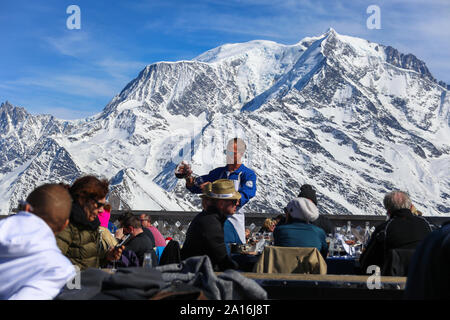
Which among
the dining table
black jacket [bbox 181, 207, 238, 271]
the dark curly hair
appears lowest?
the dining table

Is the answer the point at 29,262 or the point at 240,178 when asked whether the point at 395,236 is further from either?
the point at 29,262

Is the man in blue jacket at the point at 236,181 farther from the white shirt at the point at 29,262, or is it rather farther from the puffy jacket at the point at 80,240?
the white shirt at the point at 29,262

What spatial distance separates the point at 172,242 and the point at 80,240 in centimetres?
145

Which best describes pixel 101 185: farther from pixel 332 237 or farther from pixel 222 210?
pixel 332 237

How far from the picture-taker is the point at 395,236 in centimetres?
573

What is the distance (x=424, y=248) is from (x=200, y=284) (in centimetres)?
120

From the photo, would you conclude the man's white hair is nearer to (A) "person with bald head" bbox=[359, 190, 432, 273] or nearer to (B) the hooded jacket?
(A) "person with bald head" bbox=[359, 190, 432, 273]

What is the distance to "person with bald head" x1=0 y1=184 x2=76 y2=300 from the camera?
2895 mm

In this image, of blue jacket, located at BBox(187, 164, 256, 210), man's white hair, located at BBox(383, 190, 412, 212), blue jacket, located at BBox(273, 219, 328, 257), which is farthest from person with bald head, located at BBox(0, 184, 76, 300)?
blue jacket, located at BBox(187, 164, 256, 210)

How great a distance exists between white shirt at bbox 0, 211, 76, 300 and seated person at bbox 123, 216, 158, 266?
3400mm

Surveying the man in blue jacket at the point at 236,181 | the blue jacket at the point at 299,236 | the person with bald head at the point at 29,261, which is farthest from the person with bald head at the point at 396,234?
the person with bald head at the point at 29,261

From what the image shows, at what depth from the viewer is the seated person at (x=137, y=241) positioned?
646 cm

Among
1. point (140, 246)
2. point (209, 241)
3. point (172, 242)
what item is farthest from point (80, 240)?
point (140, 246)
